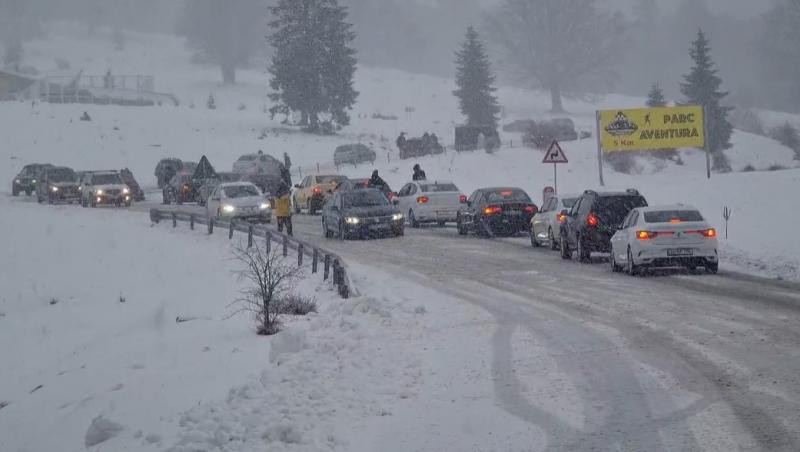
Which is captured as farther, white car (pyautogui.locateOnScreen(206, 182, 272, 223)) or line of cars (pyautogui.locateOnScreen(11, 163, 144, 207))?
line of cars (pyautogui.locateOnScreen(11, 163, 144, 207))

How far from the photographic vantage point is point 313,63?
247 ft

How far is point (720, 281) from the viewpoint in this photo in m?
17.1

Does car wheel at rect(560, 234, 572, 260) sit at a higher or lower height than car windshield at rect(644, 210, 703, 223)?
lower

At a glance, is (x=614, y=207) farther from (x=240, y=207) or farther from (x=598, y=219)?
(x=240, y=207)

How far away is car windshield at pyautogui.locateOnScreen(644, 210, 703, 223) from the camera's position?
18203 mm

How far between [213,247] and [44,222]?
1223 centimetres

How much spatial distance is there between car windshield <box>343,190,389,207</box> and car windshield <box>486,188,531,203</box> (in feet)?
10.5

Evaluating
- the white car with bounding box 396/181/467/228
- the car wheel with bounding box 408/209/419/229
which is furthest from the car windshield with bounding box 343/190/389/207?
the car wheel with bounding box 408/209/419/229

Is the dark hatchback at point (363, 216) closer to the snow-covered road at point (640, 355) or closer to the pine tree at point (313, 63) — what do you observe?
the snow-covered road at point (640, 355)

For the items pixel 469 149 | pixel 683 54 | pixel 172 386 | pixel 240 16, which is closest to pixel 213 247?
pixel 172 386

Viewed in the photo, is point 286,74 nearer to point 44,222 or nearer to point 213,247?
point 44,222

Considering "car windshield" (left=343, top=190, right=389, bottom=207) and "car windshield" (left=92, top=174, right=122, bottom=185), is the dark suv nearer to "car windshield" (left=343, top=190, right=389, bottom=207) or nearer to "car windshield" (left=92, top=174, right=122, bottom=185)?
"car windshield" (left=343, top=190, right=389, bottom=207)

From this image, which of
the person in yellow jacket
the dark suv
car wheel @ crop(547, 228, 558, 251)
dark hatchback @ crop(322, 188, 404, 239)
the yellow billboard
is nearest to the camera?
the dark suv

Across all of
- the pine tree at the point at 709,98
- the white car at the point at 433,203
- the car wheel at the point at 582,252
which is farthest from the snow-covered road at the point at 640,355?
the pine tree at the point at 709,98
